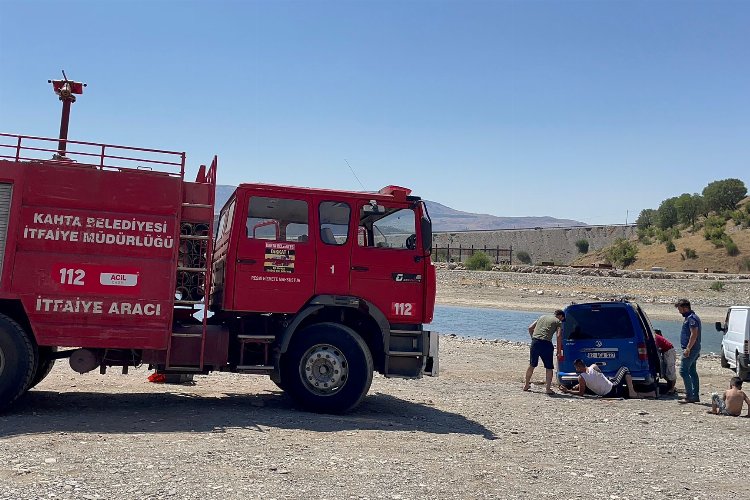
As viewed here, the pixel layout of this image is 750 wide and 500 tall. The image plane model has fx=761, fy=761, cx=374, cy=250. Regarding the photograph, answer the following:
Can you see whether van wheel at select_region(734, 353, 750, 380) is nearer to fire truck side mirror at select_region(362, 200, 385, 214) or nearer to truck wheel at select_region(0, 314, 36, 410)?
fire truck side mirror at select_region(362, 200, 385, 214)

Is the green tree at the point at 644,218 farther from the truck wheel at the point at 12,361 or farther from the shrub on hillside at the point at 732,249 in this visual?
the truck wheel at the point at 12,361

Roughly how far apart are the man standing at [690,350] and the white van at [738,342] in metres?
3.90

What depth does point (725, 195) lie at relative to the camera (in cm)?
10219

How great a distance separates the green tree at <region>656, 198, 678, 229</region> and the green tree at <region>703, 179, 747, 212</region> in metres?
4.46

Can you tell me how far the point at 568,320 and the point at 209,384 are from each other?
265 inches

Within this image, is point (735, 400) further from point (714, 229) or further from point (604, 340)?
point (714, 229)

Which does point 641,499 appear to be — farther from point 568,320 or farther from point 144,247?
point 568,320

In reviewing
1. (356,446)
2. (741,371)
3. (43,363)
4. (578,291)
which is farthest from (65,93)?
(578,291)

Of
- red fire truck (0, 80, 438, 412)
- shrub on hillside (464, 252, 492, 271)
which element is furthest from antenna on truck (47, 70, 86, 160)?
shrub on hillside (464, 252, 492, 271)

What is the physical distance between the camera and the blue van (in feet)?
45.1

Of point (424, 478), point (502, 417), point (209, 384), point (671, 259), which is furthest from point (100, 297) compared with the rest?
point (671, 259)

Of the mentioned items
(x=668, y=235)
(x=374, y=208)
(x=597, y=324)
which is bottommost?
(x=597, y=324)

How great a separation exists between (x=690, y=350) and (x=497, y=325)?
2342 centimetres

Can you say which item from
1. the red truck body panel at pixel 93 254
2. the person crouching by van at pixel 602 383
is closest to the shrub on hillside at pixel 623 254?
the person crouching by van at pixel 602 383
